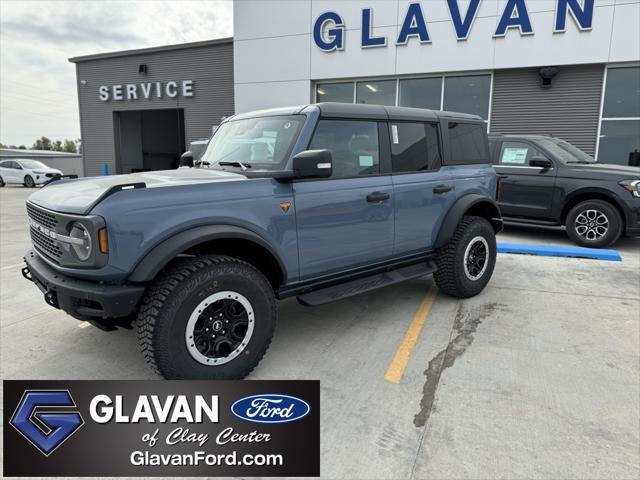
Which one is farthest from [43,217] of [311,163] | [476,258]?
[476,258]

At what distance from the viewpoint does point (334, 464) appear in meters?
2.26

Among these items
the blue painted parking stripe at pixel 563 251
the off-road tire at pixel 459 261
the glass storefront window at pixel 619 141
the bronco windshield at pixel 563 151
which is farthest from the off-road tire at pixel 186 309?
the glass storefront window at pixel 619 141

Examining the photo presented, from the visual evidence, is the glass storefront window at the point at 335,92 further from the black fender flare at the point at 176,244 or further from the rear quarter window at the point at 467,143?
the black fender flare at the point at 176,244

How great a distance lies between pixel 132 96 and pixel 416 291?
18047mm

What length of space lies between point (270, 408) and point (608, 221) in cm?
730

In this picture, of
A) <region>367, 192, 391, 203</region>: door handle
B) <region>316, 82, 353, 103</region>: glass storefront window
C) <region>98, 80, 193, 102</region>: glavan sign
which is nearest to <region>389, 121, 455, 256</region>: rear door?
<region>367, 192, 391, 203</region>: door handle

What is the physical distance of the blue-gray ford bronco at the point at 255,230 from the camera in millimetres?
2629

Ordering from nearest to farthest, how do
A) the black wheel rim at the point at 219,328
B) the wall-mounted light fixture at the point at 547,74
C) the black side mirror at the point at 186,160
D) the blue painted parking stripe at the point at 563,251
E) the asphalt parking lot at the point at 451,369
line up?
the asphalt parking lot at the point at 451,369 < the black wheel rim at the point at 219,328 < the black side mirror at the point at 186,160 < the blue painted parking stripe at the point at 563,251 < the wall-mounted light fixture at the point at 547,74

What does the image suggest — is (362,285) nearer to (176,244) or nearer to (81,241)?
(176,244)

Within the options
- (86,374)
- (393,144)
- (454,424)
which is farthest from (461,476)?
(393,144)

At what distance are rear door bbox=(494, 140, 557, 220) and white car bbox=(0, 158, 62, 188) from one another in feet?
68.2

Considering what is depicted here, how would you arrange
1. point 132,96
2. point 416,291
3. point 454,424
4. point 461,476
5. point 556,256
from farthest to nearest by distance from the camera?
1. point 132,96
2. point 556,256
3. point 416,291
4. point 454,424
5. point 461,476

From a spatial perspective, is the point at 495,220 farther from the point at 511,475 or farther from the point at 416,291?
the point at 511,475

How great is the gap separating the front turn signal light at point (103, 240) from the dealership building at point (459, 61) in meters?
11.8
